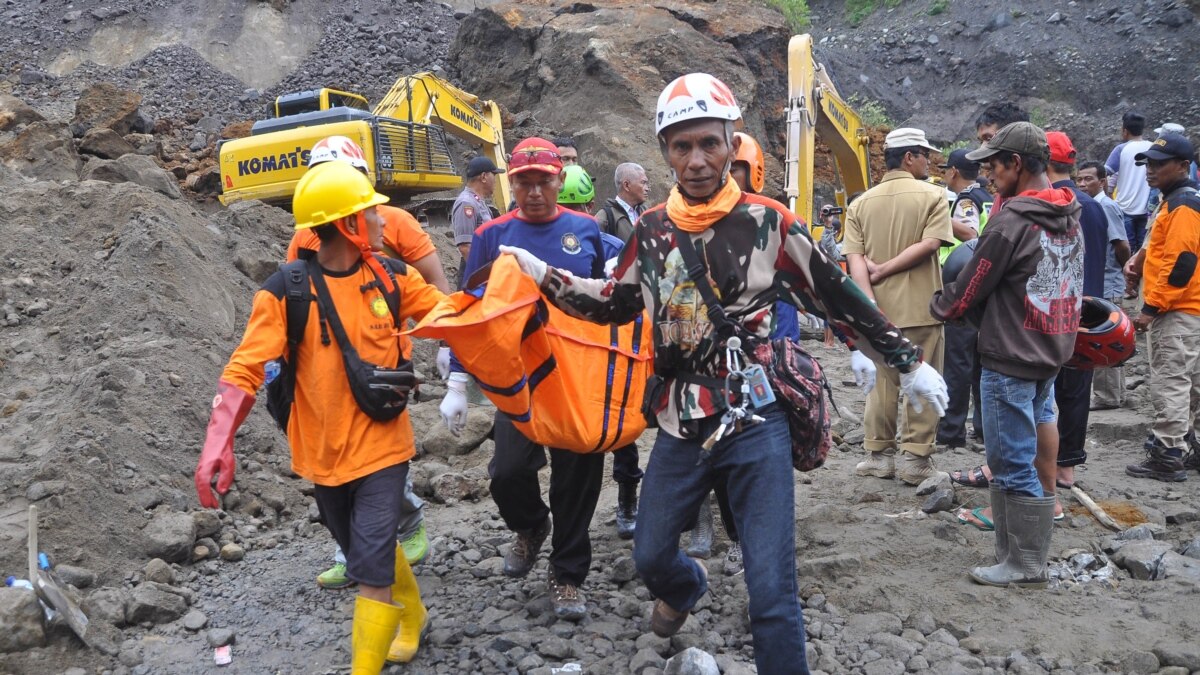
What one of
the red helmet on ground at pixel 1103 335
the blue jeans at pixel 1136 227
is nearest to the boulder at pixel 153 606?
the red helmet on ground at pixel 1103 335

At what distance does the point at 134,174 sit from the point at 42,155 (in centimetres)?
165

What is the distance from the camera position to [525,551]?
14.9 feet

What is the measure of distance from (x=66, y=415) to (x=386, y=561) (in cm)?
367

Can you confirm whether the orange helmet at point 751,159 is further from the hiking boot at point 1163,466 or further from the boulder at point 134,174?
the boulder at point 134,174

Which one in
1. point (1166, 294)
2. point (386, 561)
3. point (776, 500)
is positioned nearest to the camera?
point (776, 500)

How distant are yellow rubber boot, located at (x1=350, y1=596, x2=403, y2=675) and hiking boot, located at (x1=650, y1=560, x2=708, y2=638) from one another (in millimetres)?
975

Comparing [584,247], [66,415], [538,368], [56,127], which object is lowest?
[66,415]

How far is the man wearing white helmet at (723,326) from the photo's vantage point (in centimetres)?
297

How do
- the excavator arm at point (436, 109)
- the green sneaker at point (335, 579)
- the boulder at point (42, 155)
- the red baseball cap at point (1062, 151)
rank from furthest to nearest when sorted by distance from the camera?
the excavator arm at point (436, 109) < the boulder at point (42, 155) < the red baseball cap at point (1062, 151) < the green sneaker at point (335, 579)

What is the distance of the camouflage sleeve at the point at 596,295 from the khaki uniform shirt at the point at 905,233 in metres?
2.90

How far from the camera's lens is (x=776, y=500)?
116 inches

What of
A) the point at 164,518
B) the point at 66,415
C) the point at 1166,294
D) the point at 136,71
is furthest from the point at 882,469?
the point at 136,71

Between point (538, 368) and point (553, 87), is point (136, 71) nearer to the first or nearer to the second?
point (553, 87)

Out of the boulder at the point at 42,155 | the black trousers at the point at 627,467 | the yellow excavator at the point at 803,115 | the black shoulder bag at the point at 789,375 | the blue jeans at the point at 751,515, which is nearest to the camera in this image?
the blue jeans at the point at 751,515
